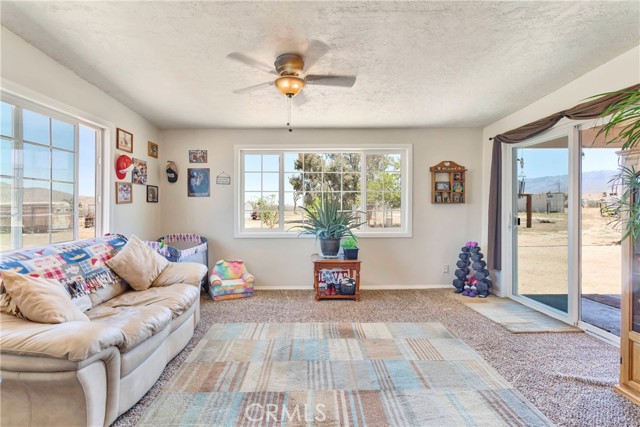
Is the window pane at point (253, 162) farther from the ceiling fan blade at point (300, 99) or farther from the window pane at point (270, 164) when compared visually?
the ceiling fan blade at point (300, 99)

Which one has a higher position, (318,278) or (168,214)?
(168,214)

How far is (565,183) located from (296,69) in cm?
293

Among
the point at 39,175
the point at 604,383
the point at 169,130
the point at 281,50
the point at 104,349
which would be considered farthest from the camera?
the point at 169,130

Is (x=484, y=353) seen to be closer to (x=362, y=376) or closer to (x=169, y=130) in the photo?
(x=362, y=376)

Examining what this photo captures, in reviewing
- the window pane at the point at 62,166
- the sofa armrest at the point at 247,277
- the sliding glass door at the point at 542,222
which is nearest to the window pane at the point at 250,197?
the sofa armrest at the point at 247,277

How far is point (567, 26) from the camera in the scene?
6.22ft

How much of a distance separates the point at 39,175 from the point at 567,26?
4007 mm

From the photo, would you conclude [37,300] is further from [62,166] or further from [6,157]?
[62,166]

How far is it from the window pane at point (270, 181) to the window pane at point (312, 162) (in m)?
0.46

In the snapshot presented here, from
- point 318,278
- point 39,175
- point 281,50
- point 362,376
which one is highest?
point 281,50

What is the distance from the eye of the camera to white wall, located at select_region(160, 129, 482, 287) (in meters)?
4.30

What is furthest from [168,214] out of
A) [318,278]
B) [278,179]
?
[318,278]

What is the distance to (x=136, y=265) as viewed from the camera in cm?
256

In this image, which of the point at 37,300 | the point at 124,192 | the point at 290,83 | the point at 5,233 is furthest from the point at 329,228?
the point at 5,233
